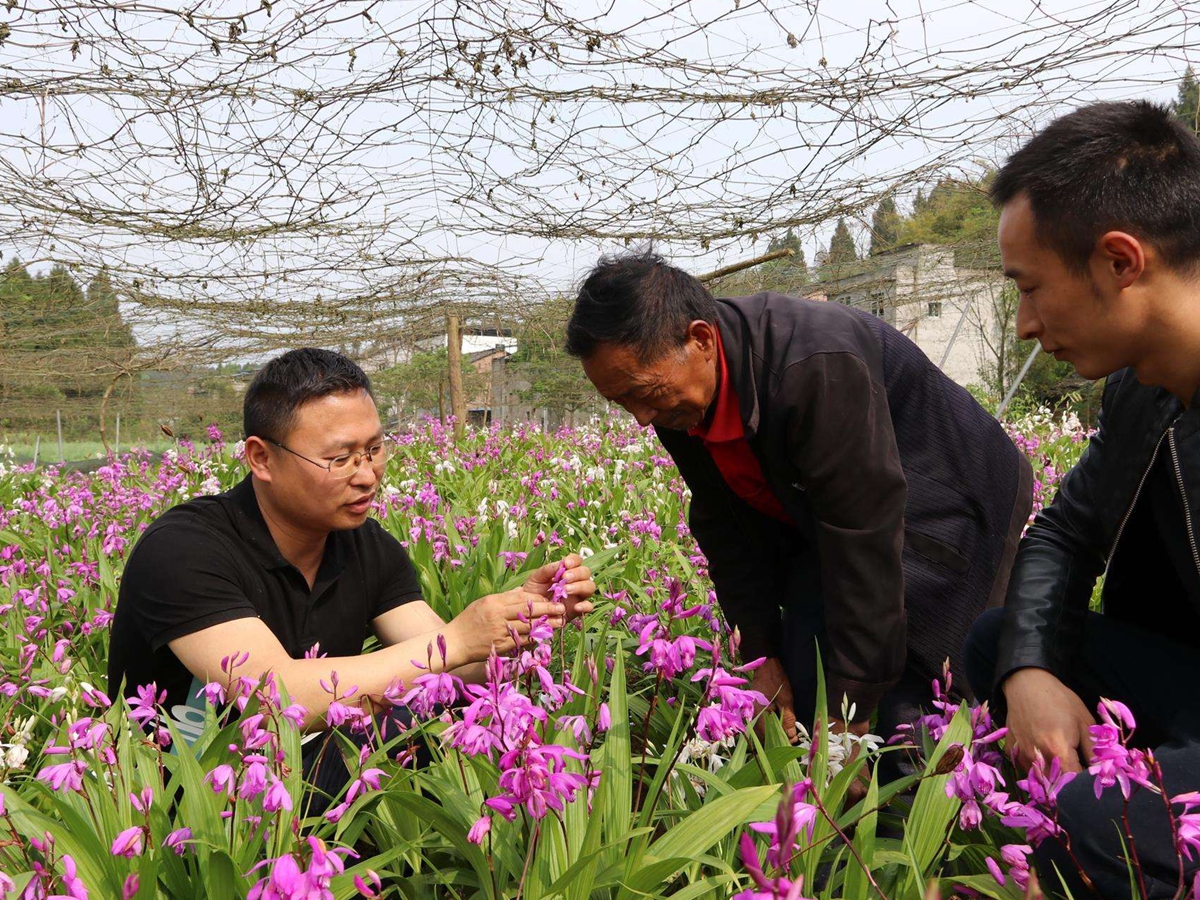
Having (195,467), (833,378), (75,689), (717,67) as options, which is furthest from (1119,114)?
(195,467)

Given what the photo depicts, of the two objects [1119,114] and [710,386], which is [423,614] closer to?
[710,386]

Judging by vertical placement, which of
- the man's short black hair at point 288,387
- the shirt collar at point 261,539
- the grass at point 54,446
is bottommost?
the grass at point 54,446

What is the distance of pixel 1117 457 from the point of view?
1.88 meters

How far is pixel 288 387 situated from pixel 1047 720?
Answer: 5.66 feet

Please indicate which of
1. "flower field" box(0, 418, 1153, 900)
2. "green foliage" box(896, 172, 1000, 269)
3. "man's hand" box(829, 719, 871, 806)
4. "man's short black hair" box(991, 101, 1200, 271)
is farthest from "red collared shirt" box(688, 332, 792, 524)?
"green foliage" box(896, 172, 1000, 269)

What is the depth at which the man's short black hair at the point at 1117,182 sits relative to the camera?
1.54 m

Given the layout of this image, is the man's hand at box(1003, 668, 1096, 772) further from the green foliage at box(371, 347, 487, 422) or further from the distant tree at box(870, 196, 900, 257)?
the green foliage at box(371, 347, 487, 422)

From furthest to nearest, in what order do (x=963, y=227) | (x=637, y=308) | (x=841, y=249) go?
(x=963, y=227) < (x=841, y=249) < (x=637, y=308)

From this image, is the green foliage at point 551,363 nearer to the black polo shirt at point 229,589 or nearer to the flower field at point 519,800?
the black polo shirt at point 229,589

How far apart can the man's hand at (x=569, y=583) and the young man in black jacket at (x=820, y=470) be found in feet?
1.22

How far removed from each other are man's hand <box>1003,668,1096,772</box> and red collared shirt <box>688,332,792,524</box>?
2.61ft

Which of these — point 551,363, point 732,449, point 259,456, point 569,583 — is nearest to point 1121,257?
point 732,449

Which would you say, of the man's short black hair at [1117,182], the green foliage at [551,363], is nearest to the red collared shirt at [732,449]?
the man's short black hair at [1117,182]

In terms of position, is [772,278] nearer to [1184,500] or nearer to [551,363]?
[551,363]
